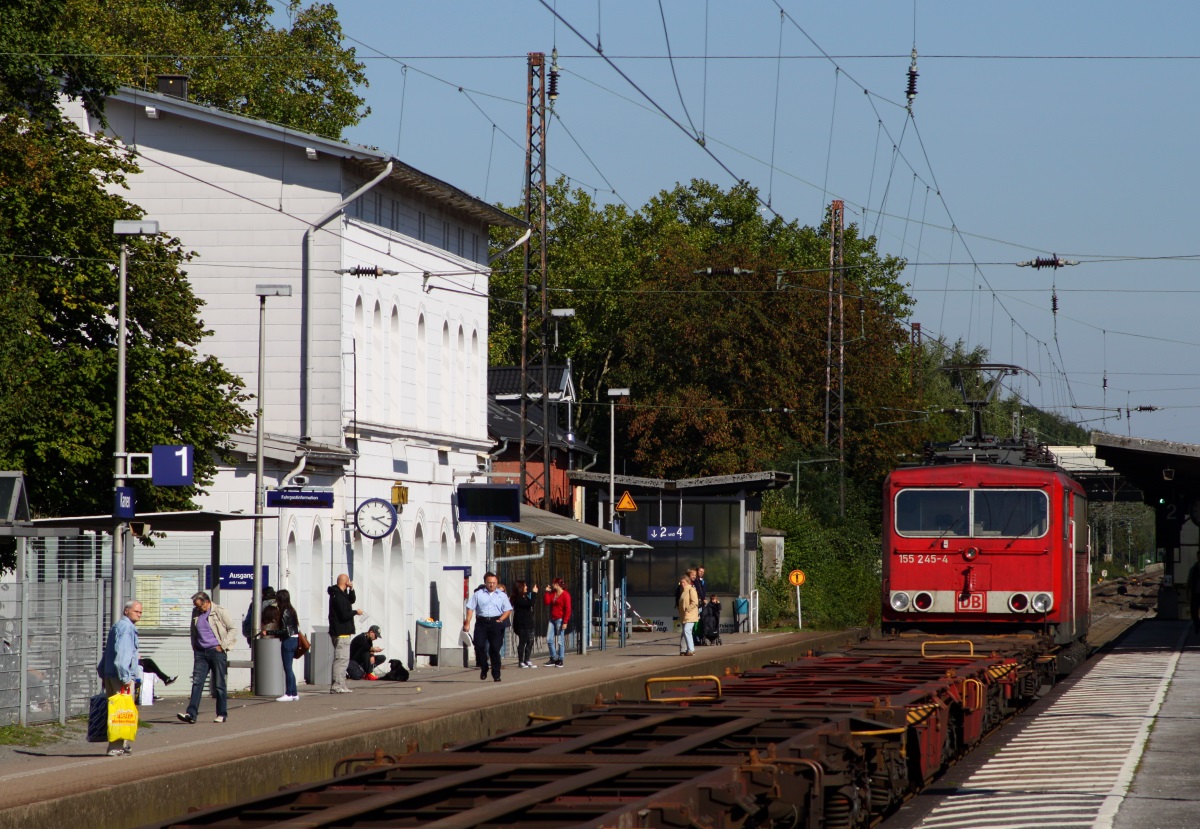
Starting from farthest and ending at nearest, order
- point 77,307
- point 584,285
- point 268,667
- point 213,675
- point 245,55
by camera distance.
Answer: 1. point 584,285
2. point 245,55
3. point 77,307
4. point 268,667
5. point 213,675

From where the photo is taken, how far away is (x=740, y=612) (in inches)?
1877

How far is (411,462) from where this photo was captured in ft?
113

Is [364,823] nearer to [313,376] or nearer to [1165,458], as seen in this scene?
[313,376]

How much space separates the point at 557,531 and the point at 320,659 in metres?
8.69

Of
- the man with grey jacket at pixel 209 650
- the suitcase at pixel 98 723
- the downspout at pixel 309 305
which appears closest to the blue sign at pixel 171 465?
the man with grey jacket at pixel 209 650

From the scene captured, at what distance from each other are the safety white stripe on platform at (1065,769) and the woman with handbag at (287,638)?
9.82 metres

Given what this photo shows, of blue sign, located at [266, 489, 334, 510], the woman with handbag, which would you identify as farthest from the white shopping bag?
blue sign, located at [266, 489, 334, 510]

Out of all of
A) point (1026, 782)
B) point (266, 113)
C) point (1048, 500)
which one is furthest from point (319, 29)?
point (1026, 782)

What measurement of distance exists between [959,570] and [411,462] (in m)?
12.7

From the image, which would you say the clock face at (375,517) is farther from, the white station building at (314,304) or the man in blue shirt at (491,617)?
the man in blue shirt at (491,617)

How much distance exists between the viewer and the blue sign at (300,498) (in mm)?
24984

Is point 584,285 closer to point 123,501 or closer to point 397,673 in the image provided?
point 397,673

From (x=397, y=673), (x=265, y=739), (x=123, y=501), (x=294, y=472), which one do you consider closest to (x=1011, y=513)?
(x=397, y=673)

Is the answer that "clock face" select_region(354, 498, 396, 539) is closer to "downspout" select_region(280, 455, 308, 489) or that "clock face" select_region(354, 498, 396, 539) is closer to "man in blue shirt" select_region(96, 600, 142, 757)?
"downspout" select_region(280, 455, 308, 489)
